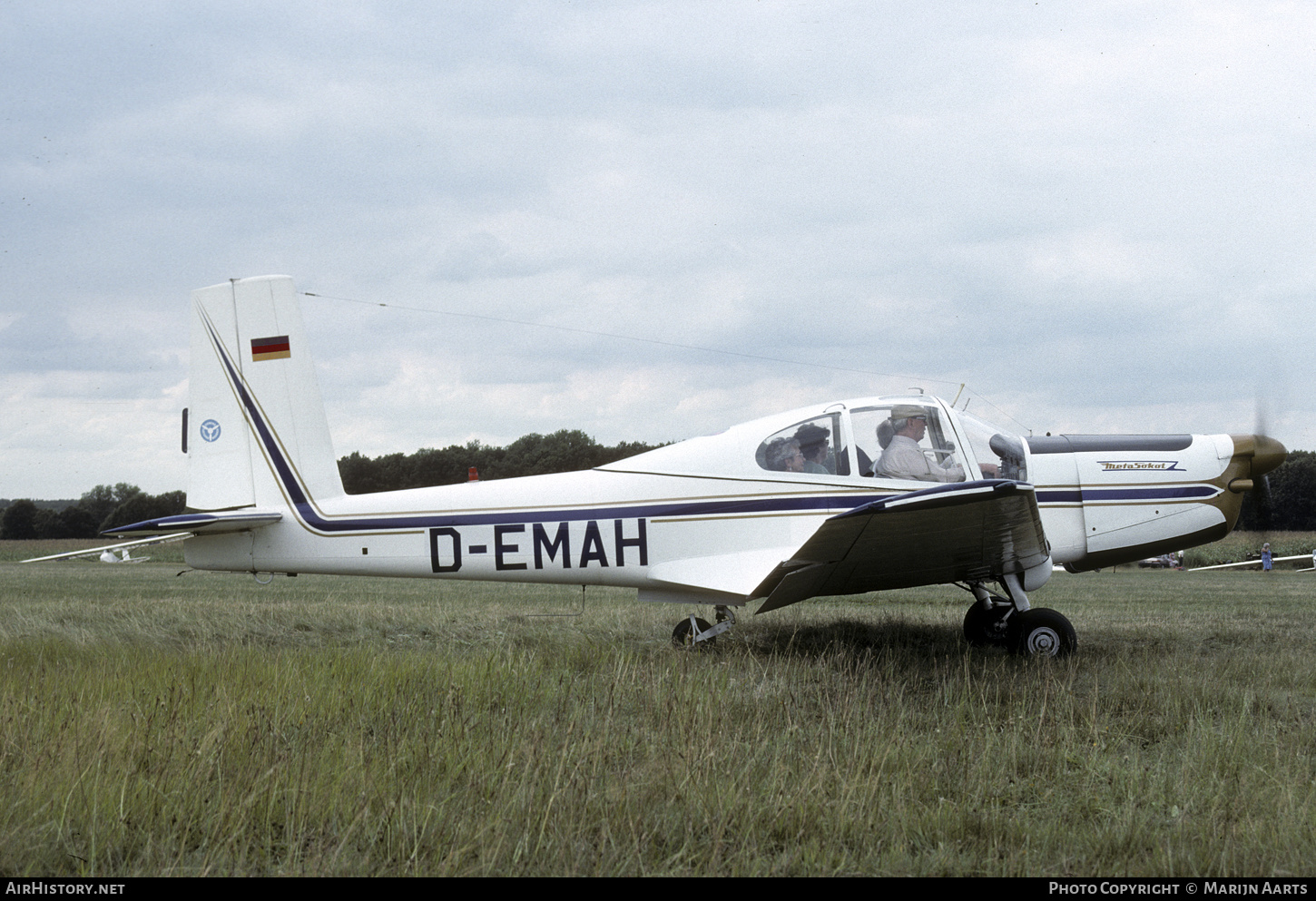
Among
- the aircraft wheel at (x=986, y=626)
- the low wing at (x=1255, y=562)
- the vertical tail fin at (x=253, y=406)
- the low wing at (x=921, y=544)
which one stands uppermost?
the vertical tail fin at (x=253, y=406)

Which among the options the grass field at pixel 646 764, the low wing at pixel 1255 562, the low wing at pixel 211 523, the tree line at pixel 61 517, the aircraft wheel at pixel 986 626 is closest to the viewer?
the grass field at pixel 646 764

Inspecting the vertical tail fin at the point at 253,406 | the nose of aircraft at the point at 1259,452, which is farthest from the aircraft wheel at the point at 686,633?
the nose of aircraft at the point at 1259,452

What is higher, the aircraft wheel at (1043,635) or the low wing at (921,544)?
the low wing at (921,544)

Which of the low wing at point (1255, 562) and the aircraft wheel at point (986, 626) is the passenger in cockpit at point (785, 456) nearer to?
the aircraft wheel at point (986, 626)

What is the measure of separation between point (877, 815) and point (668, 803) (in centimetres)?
73

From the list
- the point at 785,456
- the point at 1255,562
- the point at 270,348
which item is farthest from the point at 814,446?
the point at 1255,562

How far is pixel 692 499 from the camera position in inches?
266

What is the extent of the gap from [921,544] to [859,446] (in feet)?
3.65

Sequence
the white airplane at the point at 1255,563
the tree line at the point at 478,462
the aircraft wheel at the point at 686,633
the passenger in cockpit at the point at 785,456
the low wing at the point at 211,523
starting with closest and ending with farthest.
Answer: the low wing at the point at 211,523 < the passenger in cockpit at the point at 785,456 < the aircraft wheel at the point at 686,633 < the tree line at the point at 478,462 < the white airplane at the point at 1255,563

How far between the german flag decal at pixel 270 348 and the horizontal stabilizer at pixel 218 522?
1280 mm

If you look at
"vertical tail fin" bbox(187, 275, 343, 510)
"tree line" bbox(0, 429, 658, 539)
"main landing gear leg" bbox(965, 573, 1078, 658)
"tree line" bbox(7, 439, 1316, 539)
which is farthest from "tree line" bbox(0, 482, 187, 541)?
"main landing gear leg" bbox(965, 573, 1078, 658)

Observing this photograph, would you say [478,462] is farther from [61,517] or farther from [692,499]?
[61,517]

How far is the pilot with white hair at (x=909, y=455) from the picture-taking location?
6.61 m

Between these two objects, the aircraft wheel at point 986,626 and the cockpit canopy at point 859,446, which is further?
the aircraft wheel at point 986,626
